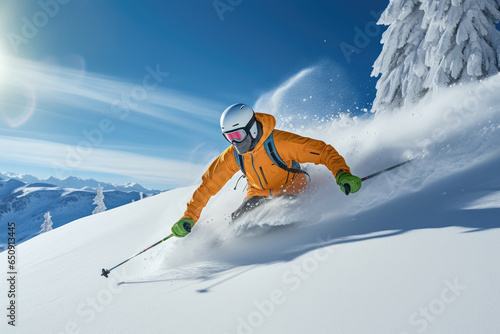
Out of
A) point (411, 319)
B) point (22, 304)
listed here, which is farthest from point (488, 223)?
point (22, 304)

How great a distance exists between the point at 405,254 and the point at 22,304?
4001 millimetres

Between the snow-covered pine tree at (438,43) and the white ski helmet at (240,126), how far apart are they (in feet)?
26.6

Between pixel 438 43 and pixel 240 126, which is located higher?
pixel 438 43

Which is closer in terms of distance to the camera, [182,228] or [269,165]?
[182,228]

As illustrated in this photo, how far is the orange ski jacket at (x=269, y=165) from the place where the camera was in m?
4.07

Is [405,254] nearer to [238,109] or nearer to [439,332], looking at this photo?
[439,332]

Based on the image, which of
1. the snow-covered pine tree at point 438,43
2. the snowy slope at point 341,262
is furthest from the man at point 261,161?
the snow-covered pine tree at point 438,43

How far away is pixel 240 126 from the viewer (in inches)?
153

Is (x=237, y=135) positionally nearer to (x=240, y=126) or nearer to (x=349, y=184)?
(x=240, y=126)

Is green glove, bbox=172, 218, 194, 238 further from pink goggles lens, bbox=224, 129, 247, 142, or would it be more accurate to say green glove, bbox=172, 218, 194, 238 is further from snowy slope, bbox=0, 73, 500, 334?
pink goggles lens, bbox=224, 129, 247, 142

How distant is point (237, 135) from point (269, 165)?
725 millimetres

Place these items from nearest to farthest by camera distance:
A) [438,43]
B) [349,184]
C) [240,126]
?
[349,184] → [240,126] → [438,43]

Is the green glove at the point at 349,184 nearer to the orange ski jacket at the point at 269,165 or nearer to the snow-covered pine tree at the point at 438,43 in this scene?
the orange ski jacket at the point at 269,165

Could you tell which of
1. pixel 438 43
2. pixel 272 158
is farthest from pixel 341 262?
pixel 438 43
